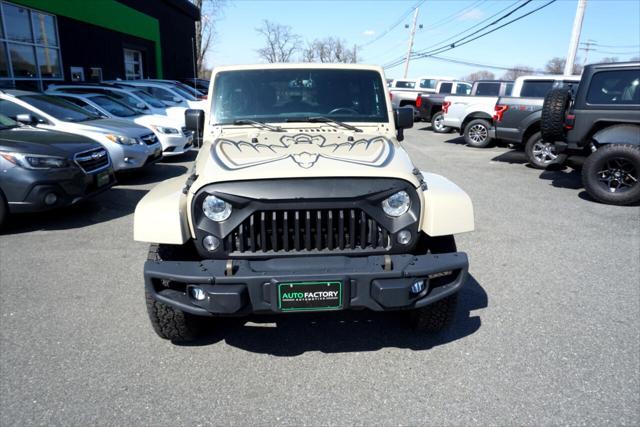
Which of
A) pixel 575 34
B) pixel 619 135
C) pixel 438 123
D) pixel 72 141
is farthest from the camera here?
pixel 438 123

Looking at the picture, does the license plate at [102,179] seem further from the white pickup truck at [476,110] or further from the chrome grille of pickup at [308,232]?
the white pickup truck at [476,110]

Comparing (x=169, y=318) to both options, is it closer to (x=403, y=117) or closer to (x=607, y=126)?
(x=403, y=117)

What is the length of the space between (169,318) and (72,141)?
169 inches

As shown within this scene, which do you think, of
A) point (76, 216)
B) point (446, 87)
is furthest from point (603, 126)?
point (446, 87)

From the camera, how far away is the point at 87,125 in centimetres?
796

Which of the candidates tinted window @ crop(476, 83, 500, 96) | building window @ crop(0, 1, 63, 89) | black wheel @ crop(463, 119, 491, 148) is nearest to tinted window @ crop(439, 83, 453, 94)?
tinted window @ crop(476, 83, 500, 96)

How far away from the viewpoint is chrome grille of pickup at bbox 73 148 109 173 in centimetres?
597

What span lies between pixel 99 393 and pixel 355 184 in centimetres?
197

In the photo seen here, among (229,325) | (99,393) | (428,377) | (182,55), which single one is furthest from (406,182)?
(182,55)

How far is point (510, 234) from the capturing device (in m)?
5.70

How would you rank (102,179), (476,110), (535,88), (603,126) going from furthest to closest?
(476,110)
(535,88)
(603,126)
(102,179)

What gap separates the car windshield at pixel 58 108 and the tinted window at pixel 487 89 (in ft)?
34.7

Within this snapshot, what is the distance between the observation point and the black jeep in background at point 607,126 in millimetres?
6988

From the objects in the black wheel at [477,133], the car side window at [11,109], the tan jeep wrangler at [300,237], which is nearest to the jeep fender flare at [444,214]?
the tan jeep wrangler at [300,237]
